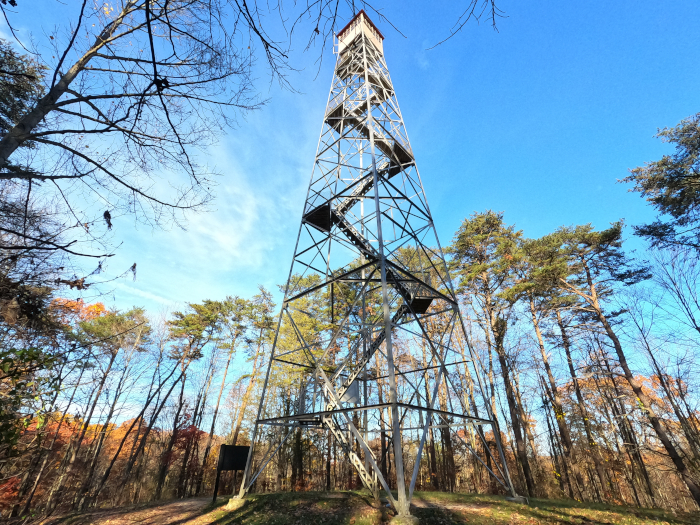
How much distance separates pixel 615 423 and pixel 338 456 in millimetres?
16809

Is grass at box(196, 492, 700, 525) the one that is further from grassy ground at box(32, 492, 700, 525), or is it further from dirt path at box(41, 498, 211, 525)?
dirt path at box(41, 498, 211, 525)

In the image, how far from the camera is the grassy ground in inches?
299

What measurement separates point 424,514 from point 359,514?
5.13ft

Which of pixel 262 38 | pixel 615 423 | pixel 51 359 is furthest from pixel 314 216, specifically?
pixel 615 423

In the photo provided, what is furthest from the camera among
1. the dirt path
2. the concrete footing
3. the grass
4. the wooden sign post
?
the wooden sign post

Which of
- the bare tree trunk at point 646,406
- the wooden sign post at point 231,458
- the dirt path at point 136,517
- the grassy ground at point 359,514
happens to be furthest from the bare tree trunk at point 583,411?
the dirt path at point 136,517

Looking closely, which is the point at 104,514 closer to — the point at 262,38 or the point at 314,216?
the point at 314,216

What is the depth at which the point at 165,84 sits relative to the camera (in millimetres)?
2271

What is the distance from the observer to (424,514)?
7.76 meters

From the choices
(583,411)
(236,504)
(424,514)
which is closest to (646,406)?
(583,411)

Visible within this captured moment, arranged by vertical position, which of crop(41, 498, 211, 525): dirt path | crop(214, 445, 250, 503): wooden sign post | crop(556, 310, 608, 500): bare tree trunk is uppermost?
crop(556, 310, 608, 500): bare tree trunk

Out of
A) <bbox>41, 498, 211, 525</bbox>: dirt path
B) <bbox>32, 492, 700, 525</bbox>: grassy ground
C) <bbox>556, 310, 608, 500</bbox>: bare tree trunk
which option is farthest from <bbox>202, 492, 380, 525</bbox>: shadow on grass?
<bbox>556, 310, 608, 500</bbox>: bare tree trunk

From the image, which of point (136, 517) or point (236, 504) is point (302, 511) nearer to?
point (236, 504)

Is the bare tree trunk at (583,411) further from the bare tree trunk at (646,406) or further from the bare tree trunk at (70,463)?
the bare tree trunk at (70,463)
